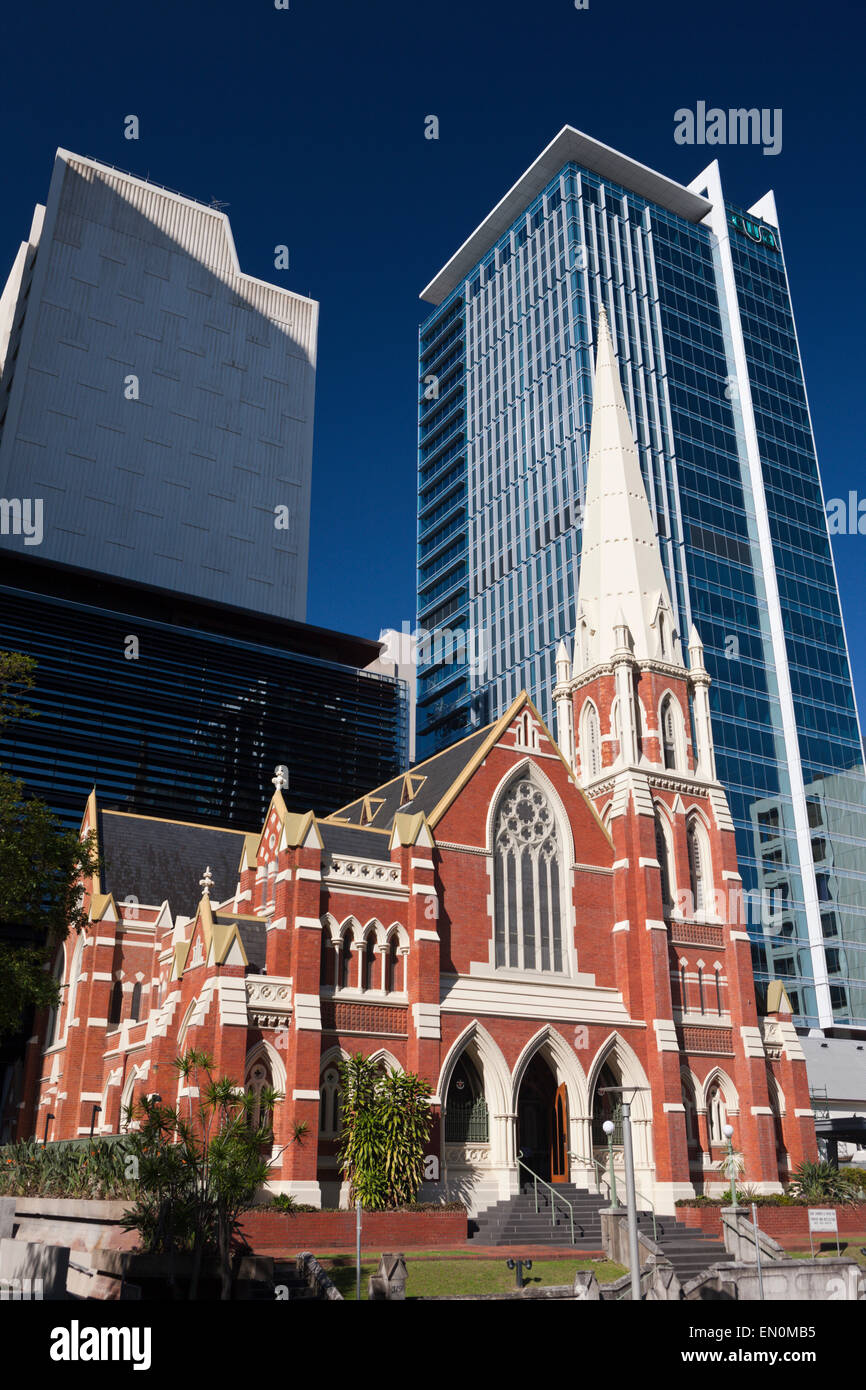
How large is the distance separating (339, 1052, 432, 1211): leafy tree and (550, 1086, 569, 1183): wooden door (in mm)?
5580

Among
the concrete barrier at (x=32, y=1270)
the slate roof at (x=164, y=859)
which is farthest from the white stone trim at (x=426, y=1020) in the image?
the concrete barrier at (x=32, y=1270)

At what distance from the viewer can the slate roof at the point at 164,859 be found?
47.3 m

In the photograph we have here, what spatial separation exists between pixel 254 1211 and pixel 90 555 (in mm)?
62373

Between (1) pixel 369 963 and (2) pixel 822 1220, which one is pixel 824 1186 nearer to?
(2) pixel 822 1220

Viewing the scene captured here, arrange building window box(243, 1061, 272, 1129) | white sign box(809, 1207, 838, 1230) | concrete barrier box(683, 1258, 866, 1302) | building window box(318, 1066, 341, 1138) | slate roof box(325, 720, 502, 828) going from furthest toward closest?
slate roof box(325, 720, 502, 828) < building window box(318, 1066, 341, 1138) < building window box(243, 1061, 272, 1129) < white sign box(809, 1207, 838, 1230) < concrete barrier box(683, 1258, 866, 1302)

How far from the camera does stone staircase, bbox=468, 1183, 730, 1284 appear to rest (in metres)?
30.6

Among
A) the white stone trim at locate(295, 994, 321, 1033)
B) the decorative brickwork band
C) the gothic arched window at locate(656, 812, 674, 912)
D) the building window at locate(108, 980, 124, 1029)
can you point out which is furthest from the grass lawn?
the building window at locate(108, 980, 124, 1029)

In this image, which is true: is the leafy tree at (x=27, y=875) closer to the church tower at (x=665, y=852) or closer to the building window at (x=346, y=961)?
the building window at (x=346, y=961)

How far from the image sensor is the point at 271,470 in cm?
9438

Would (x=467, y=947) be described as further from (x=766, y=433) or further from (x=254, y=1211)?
(x=766, y=433)

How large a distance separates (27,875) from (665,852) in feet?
79.1

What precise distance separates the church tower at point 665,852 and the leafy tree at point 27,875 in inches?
777

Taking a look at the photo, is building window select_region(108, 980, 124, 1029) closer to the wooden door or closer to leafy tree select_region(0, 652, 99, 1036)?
the wooden door

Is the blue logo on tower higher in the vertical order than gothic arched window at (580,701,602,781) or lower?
higher
